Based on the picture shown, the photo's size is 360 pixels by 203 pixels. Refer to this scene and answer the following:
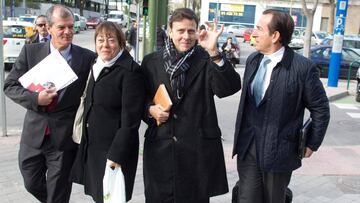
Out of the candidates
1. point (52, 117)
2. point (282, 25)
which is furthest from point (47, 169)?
point (282, 25)

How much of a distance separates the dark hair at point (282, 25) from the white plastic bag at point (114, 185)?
142 centimetres

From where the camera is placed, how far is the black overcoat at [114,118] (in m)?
3.04

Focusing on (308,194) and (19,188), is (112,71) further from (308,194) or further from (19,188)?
(308,194)

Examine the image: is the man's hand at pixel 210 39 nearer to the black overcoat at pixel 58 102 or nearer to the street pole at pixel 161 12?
the black overcoat at pixel 58 102

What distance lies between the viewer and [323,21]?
58.0 m

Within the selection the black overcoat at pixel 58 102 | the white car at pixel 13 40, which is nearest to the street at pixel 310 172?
the black overcoat at pixel 58 102

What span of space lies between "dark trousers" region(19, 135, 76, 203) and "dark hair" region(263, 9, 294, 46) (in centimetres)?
178

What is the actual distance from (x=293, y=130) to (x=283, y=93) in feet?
0.90

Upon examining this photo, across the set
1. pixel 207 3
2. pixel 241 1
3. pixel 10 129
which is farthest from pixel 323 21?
pixel 10 129

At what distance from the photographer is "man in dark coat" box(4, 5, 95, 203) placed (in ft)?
11.0

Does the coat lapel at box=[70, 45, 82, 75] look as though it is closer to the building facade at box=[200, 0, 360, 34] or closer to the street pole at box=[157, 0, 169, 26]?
the street pole at box=[157, 0, 169, 26]

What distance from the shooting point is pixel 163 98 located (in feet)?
9.77

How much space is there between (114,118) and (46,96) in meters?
0.52

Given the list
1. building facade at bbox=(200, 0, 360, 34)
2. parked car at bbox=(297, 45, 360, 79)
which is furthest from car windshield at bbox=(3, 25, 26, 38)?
building facade at bbox=(200, 0, 360, 34)
